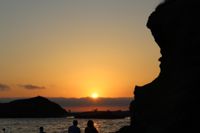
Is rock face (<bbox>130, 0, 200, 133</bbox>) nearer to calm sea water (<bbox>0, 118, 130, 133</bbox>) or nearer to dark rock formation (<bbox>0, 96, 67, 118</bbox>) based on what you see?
calm sea water (<bbox>0, 118, 130, 133</bbox>)

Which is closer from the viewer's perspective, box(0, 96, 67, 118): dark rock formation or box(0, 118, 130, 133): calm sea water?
box(0, 118, 130, 133): calm sea water

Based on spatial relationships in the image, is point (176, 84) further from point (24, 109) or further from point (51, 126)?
point (24, 109)

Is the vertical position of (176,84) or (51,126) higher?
(176,84)

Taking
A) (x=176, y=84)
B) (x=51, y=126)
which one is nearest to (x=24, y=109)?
(x=51, y=126)

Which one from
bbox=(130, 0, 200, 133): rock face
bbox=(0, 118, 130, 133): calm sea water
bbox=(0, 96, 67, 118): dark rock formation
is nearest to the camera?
bbox=(130, 0, 200, 133): rock face

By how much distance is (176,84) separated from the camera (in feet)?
43.4

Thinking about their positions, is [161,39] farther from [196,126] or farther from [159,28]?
[196,126]

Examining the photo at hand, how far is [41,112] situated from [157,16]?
19227 cm

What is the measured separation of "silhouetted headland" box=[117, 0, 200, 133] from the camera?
1191 centimetres

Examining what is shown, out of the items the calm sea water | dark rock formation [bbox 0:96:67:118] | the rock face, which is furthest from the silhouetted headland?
dark rock formation [bbox 0:96:67:118]

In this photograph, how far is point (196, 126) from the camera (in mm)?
11750

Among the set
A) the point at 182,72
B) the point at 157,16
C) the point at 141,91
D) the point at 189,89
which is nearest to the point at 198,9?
the point at 157,16

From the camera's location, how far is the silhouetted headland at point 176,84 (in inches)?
469

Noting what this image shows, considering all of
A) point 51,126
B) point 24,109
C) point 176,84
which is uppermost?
point 176,84
